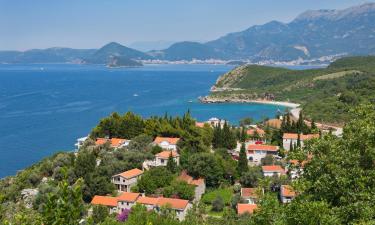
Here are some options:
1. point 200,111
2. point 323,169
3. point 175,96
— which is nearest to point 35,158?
point 200,111

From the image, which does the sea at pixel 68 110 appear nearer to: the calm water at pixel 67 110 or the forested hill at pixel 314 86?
the calm water at pixel 67 110

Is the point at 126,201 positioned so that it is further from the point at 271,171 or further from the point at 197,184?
the point at 271,171

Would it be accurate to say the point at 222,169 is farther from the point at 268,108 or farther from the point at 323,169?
the point at 268,108

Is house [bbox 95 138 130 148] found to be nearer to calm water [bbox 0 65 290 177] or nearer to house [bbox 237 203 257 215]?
calm water [bbox 0 65 290 177]

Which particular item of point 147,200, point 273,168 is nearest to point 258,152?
point 273,168

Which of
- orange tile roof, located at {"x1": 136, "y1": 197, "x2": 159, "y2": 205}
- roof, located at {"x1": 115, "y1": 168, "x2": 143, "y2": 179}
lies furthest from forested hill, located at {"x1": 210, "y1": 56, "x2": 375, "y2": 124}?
orange tile roof, located at {"x1": 136, "y1": 197, "x2": 159, "y2": 205}
